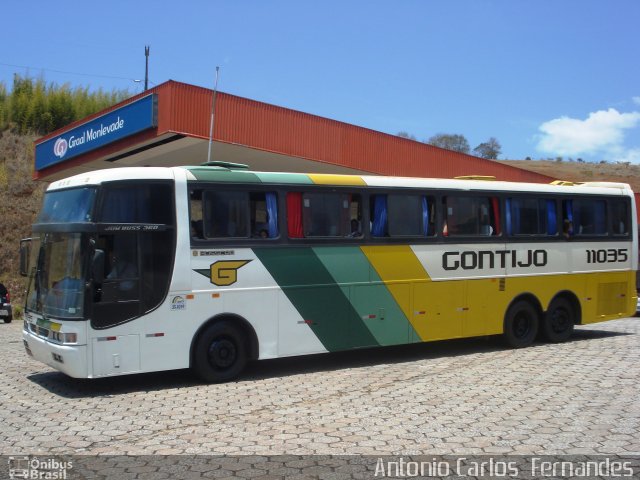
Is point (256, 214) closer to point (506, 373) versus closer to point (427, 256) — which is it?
point (427, 256)

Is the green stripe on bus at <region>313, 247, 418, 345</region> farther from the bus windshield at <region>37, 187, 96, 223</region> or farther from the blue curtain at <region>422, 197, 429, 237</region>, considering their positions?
the bus windshield at <region>37, 187, 96, 223</region>

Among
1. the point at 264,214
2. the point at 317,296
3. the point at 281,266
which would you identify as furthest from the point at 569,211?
the point at 264,214

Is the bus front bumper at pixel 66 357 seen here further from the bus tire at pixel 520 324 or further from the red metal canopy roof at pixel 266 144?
the red metal canopy roof at pixel 266 144

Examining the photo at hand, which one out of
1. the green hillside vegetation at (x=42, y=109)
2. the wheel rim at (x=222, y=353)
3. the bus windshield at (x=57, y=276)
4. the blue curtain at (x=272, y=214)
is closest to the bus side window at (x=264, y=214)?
the blue curtain at (x=272, y=214)

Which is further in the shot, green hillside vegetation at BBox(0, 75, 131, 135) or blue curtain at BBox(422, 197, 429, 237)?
green hillside vegetation at BBox(0, 75, 131, 135)

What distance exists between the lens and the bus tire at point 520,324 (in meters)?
13.0

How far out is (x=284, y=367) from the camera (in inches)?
441

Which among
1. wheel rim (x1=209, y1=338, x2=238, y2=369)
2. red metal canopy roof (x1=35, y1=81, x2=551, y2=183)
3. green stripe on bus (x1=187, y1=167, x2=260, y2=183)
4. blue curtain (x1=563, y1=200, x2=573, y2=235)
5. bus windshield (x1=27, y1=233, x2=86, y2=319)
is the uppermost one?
red metal canopy roof (x1=35, y1=81, x2=551, y2=183)

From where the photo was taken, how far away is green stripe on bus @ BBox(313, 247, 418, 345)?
35.3 ft

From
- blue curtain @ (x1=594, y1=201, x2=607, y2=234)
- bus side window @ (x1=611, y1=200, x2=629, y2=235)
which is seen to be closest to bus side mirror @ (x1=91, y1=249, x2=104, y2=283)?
blue curtain @ (x1=594, y1=201, x2=607, y2=234)

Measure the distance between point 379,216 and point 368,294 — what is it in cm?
138

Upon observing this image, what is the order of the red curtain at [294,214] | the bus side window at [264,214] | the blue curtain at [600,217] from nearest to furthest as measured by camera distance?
the bus side window at [264,214]
the red curtain at [294,214]
the blue curtain at [600,217]

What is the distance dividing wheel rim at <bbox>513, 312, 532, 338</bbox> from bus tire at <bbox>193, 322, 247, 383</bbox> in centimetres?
605

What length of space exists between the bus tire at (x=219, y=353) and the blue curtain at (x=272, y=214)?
1.58 m
